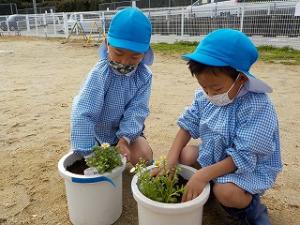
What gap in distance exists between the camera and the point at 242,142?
152 centimetres

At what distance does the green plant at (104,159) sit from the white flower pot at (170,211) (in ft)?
0.62

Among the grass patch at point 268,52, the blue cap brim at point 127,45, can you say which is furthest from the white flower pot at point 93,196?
the grass patch at point 268,52

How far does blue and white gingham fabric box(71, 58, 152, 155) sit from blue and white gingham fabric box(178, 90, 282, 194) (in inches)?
17.8

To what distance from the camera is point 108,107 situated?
80.5 inches

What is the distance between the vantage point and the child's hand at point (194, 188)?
1.52 meters

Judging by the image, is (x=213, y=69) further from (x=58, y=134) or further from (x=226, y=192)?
(x=58, y=134)

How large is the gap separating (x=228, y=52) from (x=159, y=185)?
2.20 feet

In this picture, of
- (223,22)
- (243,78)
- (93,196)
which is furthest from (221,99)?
(223,22)

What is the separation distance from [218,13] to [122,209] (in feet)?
25.8

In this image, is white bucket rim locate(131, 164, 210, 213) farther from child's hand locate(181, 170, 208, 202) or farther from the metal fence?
the metal fence

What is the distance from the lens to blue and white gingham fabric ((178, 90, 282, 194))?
1.52 meters

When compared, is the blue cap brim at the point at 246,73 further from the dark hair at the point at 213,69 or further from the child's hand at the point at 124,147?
the child's hand at the point at 124,147

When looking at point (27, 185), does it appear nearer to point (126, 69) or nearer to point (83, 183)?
point (83, 183)

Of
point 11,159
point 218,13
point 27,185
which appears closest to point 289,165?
point 27,185
